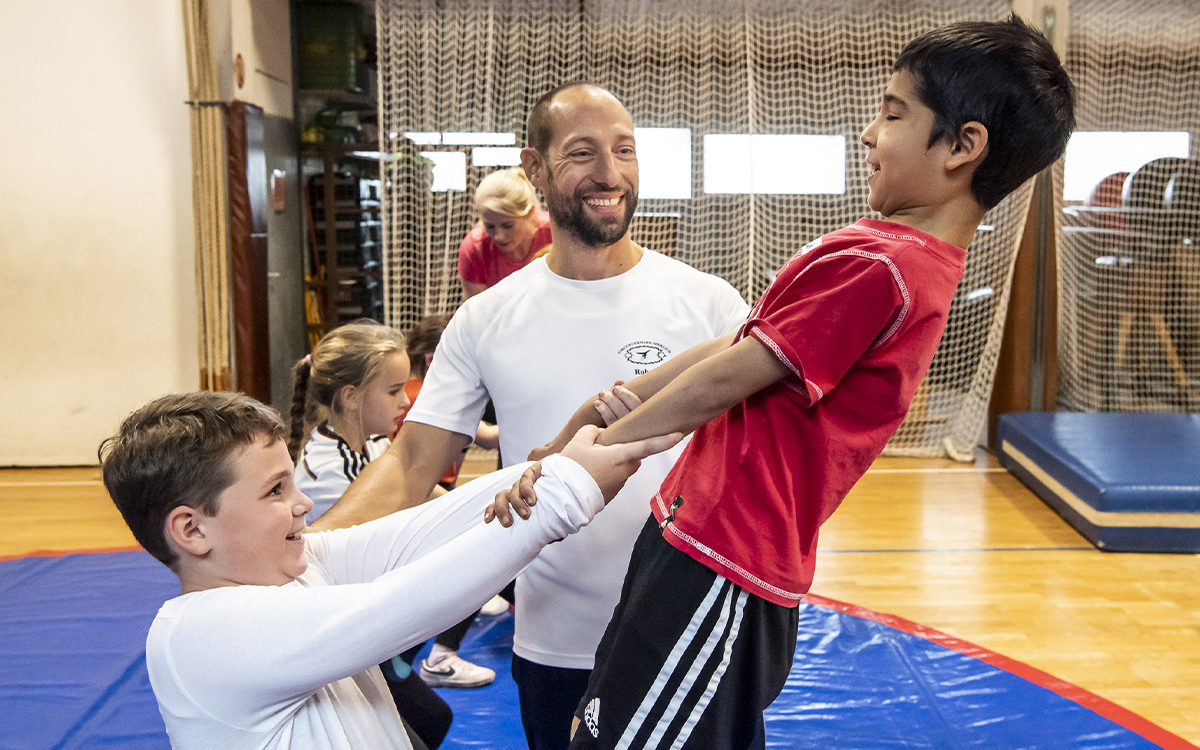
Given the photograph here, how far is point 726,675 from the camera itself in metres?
1.18

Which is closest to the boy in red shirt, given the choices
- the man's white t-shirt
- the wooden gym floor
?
the man's white t-shirt

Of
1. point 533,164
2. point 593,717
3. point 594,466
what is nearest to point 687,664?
point 593,717

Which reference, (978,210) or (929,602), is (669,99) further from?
(978,210)

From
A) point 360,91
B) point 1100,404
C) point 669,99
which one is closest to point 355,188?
point 360,91

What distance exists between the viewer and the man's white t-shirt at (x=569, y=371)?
1.71 meters

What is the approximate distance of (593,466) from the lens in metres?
1.21

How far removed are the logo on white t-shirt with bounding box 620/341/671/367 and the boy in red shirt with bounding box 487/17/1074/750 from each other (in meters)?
0.48

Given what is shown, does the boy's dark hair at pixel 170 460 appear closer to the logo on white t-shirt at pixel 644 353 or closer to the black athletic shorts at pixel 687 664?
the black athletic shorts at pixel 687 664

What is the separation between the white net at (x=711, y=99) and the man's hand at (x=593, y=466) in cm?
482

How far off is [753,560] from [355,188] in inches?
238

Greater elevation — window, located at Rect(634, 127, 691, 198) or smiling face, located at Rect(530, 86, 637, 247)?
window, located at Rect(634, 127, 691, 198)

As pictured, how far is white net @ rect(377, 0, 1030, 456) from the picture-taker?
6008mm

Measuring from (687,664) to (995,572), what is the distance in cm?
325

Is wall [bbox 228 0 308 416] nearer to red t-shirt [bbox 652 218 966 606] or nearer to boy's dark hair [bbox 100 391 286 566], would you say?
boy's dark hair [bbox 100 391 286 566]
